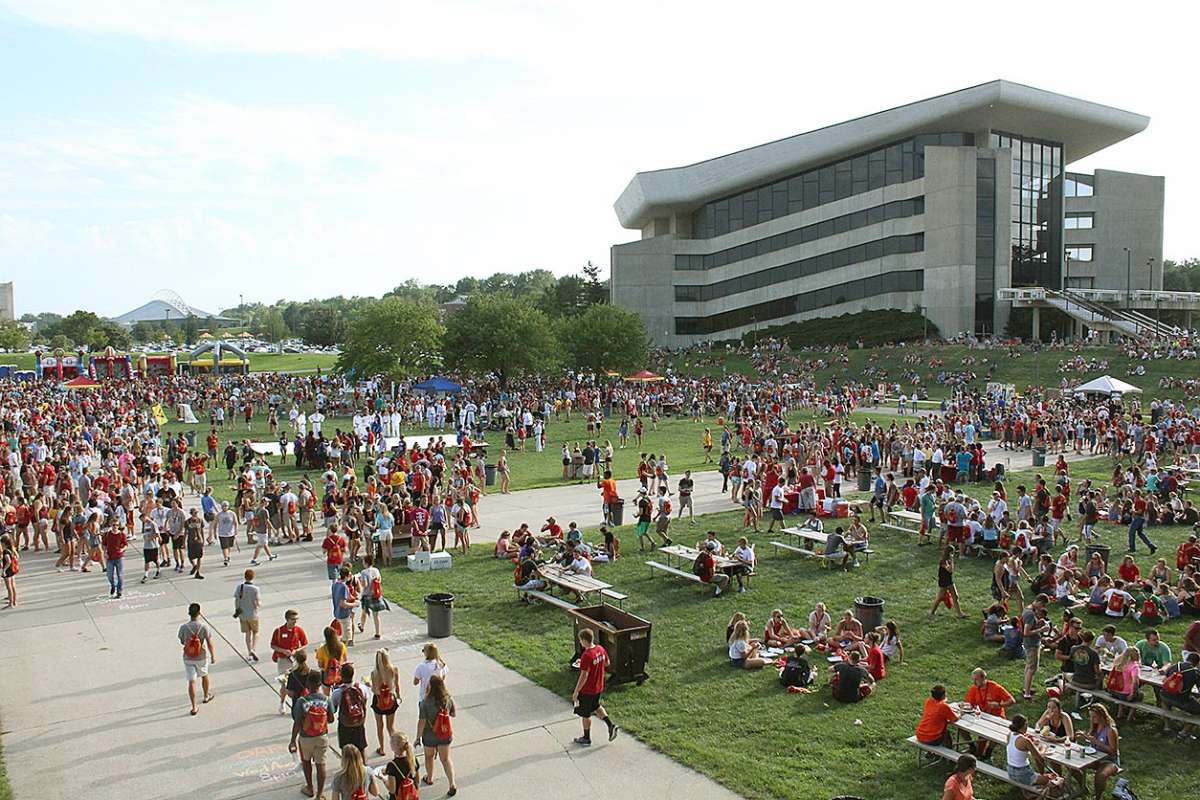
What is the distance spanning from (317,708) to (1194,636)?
32.3 ft

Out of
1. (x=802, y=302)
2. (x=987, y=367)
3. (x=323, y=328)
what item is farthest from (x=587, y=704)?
(x=323, y=328)

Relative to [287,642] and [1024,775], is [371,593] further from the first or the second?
[1024,775]

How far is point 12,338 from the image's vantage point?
132 m

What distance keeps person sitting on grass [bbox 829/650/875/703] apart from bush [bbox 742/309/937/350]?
6596 cm

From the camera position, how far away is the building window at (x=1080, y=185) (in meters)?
91.1

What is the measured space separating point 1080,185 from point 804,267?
2971 centimetres

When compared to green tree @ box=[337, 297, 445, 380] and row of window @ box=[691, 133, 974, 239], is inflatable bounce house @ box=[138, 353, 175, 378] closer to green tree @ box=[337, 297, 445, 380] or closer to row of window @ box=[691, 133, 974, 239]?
green tree @ box=[337, 297, 445, 380]

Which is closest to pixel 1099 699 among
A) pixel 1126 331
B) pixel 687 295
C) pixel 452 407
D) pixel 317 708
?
pixel 317 708

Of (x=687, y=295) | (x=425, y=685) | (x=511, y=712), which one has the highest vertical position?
(x=687, y=295)

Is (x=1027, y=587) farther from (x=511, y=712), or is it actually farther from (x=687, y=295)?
(x=687, y=295)

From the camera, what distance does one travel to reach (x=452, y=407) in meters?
42.3

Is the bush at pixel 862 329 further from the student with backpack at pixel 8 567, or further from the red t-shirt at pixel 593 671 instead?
the red t-shirt at pixel 593 671

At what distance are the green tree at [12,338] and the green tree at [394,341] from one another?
10198 cm

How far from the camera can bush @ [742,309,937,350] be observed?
74.5m
